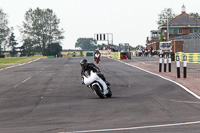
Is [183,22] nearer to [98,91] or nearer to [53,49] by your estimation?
[53,49]

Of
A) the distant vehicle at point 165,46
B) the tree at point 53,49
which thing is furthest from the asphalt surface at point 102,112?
the tree at point 53,49

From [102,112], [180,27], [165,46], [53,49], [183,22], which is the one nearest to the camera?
[102,112]

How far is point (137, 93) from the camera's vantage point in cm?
1523

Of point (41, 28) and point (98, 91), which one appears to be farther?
point (41, 28)

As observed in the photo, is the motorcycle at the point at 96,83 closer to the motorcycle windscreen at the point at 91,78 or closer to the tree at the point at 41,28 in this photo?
the motorcycle windscreen at the point at 91,78

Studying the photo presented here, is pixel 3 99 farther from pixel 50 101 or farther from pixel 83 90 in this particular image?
pixel 83 90

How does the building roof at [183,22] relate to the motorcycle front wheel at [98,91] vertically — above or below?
above

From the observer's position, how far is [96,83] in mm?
13945

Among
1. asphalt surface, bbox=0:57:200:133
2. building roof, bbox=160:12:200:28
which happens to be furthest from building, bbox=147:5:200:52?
asphalt surface, bbox=0:57:200:133

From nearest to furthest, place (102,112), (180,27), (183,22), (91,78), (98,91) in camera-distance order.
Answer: (102,112)
(98,91)
(91,78)
(180,27)
(183,22)

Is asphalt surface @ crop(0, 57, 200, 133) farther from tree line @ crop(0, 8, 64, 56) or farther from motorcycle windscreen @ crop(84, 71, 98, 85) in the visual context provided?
tree line @ crop(0, 8, 64, 56)

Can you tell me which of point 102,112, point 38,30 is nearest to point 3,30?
point 38,30

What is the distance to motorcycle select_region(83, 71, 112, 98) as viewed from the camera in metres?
13.9

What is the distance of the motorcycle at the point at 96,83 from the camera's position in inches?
547
